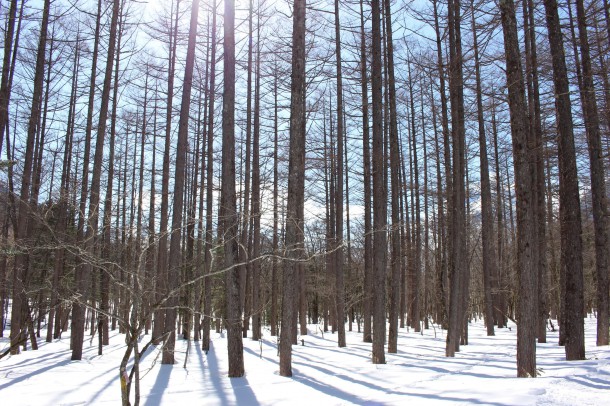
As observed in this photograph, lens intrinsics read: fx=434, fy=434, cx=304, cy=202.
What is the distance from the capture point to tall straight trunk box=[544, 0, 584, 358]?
30.3 ft

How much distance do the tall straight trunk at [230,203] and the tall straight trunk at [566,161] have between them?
6.90 m

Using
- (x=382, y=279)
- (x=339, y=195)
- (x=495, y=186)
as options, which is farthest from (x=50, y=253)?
(x=495, y=186)

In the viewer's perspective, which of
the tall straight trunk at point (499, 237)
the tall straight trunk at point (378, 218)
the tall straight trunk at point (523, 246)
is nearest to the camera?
the tall straight trunk at point (523, 246)

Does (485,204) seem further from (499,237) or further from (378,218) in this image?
(499,237)

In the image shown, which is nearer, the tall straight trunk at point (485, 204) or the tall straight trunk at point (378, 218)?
the tall straight trunk at point (378, 218)

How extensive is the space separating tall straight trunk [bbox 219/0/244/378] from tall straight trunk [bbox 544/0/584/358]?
690cm

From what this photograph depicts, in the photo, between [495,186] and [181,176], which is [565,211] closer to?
[181,176]

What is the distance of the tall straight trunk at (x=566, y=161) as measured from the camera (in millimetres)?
9234

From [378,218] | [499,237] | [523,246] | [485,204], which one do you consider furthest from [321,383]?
[499,237]

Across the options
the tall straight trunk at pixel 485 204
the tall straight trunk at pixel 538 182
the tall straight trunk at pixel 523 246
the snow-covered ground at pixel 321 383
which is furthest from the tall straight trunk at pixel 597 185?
the tall straight trunk at pixel 523 246

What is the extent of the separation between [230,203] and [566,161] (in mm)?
7409

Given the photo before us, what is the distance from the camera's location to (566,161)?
9.52m

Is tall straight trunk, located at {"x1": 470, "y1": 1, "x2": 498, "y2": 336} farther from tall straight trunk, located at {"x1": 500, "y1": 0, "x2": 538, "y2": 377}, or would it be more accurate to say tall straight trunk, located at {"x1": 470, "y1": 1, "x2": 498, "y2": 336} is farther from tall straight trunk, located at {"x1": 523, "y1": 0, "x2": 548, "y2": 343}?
tall straight trunk, located at {"x1": 500, "y1": 0, "x2": 538, "y2": 377}

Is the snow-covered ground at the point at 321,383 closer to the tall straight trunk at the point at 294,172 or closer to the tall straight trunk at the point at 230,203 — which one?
the tall straight trunk at the point at 230,203
